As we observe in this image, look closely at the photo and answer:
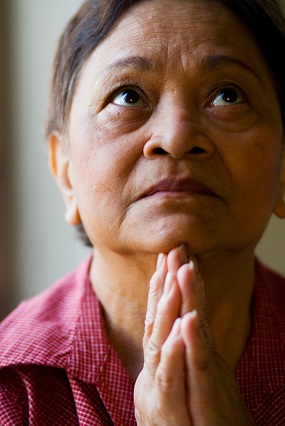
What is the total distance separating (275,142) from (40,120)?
79cm

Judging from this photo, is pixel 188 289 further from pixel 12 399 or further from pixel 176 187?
pixel 12 399

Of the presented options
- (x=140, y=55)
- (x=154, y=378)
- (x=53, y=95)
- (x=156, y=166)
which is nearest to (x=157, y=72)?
(x=140, y=55)

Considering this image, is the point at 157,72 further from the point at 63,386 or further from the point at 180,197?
the point at 63,386

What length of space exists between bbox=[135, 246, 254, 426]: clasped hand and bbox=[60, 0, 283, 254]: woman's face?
0.13m

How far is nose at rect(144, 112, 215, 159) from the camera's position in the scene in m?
1.00

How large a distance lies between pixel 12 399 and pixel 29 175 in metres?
0.76

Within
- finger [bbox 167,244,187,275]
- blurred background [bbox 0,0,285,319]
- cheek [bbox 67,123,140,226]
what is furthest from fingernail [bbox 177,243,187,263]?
blurred background [bbox 0,0,285,319]

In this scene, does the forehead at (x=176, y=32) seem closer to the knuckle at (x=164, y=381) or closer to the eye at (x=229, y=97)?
the eye at (x=229, y=97)

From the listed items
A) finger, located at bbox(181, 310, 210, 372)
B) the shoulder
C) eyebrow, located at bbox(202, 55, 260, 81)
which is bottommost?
the shoulder

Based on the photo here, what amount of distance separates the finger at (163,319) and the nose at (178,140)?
22cm

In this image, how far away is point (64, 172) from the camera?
4.39 feet

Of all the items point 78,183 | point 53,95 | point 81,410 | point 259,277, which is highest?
point 53,95

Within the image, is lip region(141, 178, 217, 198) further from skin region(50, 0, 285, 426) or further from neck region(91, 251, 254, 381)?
neck region(91, 251, 254, 381)

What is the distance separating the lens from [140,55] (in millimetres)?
1088
